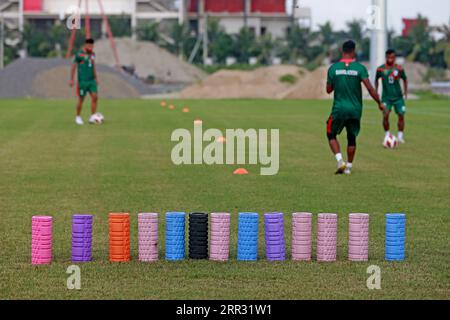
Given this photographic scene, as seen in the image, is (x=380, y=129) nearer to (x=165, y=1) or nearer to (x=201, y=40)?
(x=201, y=40)

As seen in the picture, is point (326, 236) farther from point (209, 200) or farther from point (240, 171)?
point (240, 171)

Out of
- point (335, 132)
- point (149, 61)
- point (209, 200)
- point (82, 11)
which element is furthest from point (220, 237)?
point (82, 11)

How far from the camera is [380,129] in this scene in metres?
34.2

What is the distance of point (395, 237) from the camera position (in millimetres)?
10766

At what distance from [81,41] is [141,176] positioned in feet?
430

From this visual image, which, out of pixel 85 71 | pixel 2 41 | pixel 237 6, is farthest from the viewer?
pixel 237 6

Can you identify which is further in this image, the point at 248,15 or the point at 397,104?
the point at 248,15

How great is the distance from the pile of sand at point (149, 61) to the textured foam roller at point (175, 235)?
126 metres

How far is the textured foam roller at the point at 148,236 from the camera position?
34.8 ft

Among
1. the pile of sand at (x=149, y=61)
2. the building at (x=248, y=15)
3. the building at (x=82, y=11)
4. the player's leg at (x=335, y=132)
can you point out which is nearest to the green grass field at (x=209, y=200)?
the player's leg at (x=335, y=132)

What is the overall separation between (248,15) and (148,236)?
546 feet

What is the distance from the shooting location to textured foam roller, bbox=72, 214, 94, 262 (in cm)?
1048

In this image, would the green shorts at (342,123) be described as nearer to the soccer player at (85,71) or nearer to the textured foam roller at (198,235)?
the textured foam roller at (198,235)

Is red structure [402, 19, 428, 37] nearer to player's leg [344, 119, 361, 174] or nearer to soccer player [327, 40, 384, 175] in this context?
player's leg [344, 119, 361, 174]
